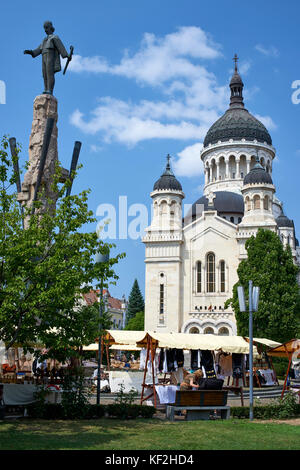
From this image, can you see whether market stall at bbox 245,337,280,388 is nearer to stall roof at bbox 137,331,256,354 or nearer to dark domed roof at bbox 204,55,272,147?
stall roof at bbox 137,331,256,354

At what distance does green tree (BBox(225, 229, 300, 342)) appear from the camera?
3925cm

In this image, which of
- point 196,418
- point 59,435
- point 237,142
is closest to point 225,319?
point 237,142

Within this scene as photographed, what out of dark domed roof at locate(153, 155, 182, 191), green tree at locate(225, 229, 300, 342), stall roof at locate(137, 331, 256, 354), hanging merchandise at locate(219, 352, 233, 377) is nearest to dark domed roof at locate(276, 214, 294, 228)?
dark domed roof at locate(153, 155, 182, 191)

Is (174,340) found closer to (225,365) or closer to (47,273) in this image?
(47,273)

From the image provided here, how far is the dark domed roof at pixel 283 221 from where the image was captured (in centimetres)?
7462

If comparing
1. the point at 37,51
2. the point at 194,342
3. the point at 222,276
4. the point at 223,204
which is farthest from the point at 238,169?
the point at 194,342

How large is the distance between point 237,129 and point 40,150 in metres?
52.3

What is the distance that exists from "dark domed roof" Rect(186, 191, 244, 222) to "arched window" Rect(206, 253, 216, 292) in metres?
9.46

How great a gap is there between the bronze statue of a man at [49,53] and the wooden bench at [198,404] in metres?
12.5

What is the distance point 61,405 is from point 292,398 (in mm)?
6415

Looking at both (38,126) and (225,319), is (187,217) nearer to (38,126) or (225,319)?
(225,319)

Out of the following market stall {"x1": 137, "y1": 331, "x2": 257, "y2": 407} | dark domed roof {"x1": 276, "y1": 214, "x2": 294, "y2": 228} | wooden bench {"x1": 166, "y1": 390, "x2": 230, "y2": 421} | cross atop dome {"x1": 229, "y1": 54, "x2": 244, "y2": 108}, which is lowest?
wooden bench {"x1": 166, "y1": 390, "x2": 230, "y2": 421}

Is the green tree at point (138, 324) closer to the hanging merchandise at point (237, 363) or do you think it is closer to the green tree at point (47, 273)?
the hanging merchandise at point (237, 363)

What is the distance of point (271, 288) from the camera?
40.3 m
